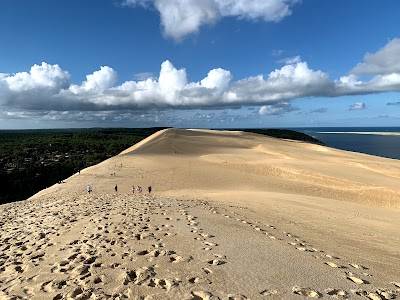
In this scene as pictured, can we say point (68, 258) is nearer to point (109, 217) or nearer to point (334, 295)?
point (109, 217)

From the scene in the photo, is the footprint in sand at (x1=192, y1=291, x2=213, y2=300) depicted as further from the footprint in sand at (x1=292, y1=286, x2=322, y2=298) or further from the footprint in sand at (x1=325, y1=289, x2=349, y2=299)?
the footprint in sand at (x1=325, y1=289, x2=349, y2=299)

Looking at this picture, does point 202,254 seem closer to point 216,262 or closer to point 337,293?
point 216,262

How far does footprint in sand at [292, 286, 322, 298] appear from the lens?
18.6 feet

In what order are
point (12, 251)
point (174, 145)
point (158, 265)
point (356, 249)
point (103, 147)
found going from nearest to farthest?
point (158, 265) < point (12, 251) < point (356, 249) < point (174, 145) < point (103, 147)

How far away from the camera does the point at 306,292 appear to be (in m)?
5.77

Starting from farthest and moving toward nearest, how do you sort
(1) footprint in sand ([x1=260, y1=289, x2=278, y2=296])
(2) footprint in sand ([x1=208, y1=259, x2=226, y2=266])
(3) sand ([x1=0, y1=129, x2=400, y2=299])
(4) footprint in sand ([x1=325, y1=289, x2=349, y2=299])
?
(2) footprint in sand ([x1=208, y1=259, x2=226, y2=266]), (3) sand ([x1=0, y1=129, x2=400, y2=299]), (4) footprint in sand ([x1=325, y1=289, x2=349, y2=299]), (1) footprint in sand ([x1=260, y1=289, x2=278, y2=296])

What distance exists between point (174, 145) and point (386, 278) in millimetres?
61339

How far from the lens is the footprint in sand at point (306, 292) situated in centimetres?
566

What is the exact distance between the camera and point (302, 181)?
99.6 ft

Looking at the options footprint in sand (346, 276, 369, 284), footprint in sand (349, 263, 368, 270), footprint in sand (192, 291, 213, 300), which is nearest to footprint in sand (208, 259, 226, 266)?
footprint in sand (192, 291, 213, 300)

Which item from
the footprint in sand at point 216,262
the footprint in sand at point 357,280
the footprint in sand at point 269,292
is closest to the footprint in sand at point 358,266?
the footprint in sand at point 357,280

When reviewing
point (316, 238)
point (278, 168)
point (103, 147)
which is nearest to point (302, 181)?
point (278, 168)

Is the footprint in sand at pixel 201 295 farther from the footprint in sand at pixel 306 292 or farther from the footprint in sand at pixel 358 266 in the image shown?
the footprint in sand at pixel 358 266

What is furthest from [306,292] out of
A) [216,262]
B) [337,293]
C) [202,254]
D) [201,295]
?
[202,254]
